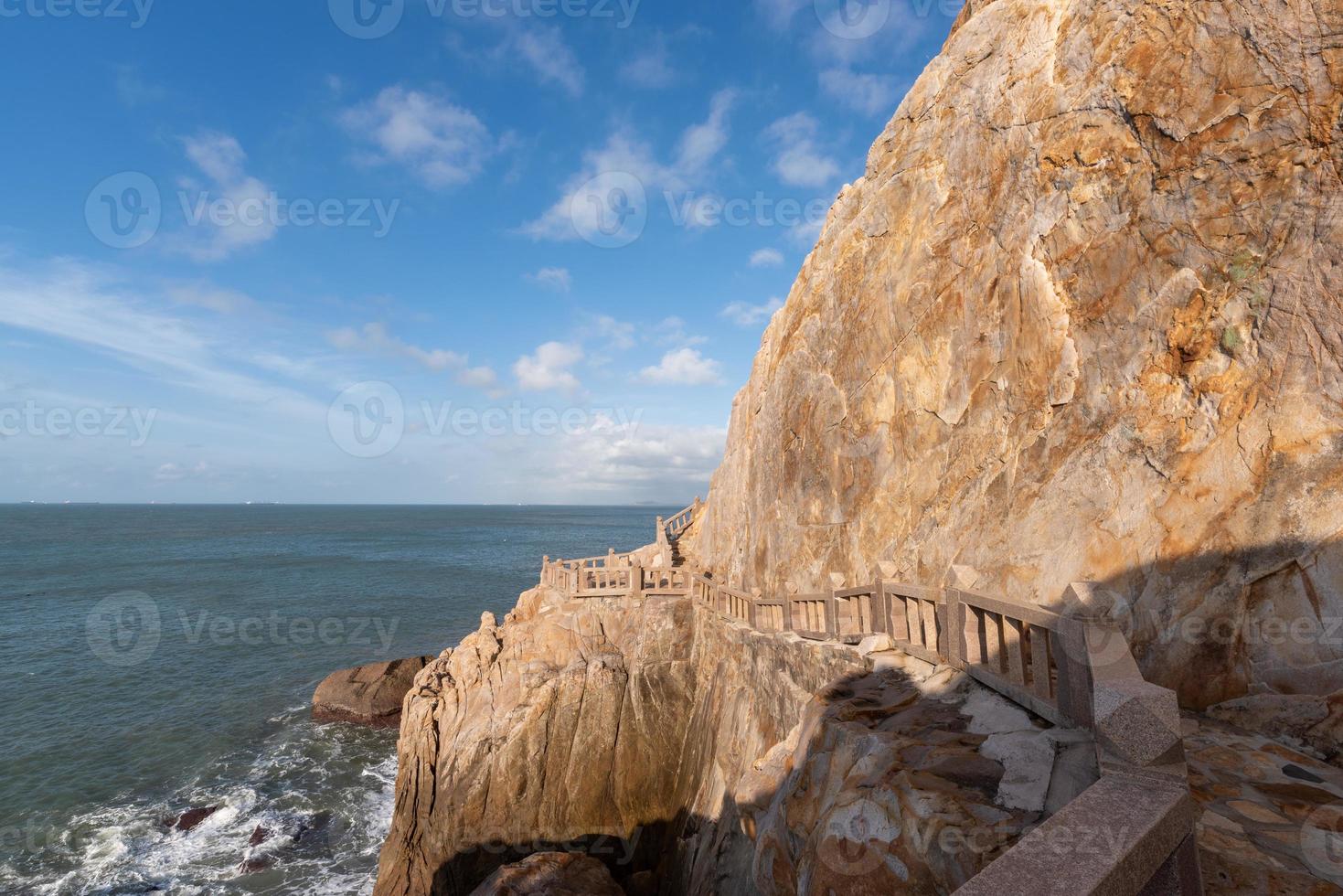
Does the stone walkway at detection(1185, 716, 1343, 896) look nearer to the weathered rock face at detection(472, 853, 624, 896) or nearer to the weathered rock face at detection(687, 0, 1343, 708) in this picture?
the weathered rock face at detection(687, 0, 1343, 708)

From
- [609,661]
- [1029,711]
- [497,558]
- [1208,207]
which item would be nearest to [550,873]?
[609,661]

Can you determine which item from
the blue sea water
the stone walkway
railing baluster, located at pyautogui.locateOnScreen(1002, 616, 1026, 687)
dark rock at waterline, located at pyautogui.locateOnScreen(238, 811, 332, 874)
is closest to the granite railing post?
railing baluster, located at pyautogui.locateOnScreen(1002, 616, 1026, 687)

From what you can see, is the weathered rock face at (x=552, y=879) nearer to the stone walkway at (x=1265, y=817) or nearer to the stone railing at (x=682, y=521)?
the stone walkway at (x=1265, y=817)

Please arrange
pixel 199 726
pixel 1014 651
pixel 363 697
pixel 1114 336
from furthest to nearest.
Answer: pixel 363 697 < pixel 199 726 < pixel 1114 336 < pixel 1014 651

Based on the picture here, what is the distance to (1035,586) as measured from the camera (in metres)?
10.7

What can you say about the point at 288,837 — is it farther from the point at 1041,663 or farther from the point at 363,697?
the point at 1041,663

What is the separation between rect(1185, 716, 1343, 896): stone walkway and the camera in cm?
370

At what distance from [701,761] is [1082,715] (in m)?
12.3

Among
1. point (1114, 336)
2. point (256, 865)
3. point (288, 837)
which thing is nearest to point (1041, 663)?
point (1114, 336)

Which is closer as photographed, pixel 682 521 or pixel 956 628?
pixel 956 628

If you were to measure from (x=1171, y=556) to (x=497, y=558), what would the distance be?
78.8 meters

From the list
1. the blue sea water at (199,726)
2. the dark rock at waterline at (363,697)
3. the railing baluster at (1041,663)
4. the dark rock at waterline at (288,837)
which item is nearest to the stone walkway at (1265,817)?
the railing baluster at (1041,663)

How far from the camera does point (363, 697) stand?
2814 cm

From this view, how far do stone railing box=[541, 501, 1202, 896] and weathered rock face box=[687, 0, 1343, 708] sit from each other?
184cm
